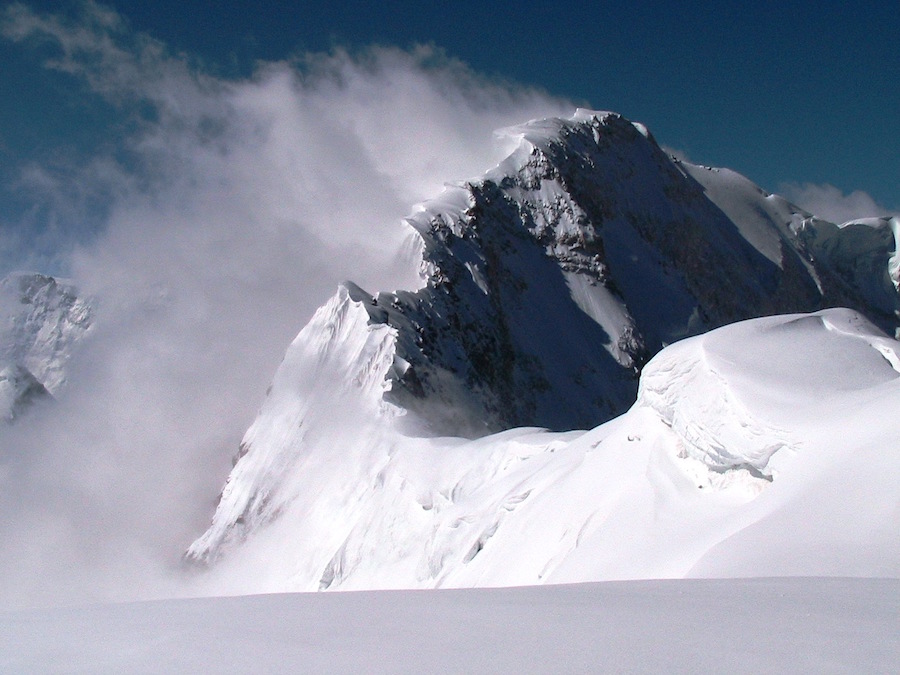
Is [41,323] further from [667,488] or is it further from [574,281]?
[667,488]

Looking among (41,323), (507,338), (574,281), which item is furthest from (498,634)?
(41,323)

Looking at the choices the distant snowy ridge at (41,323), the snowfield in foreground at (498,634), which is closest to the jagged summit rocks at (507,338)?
the snowfield in foreground at (498,634)

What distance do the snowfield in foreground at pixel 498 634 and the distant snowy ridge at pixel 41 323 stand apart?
382ft

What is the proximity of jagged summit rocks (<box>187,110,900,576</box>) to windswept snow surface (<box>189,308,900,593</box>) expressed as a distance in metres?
0.13

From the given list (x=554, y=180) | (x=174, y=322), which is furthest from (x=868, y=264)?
(x=174, y=322)

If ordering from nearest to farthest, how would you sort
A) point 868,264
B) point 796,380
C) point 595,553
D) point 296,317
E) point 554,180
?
point 796,380, point 595,553, point 554,180, point 296,317, point 868,264

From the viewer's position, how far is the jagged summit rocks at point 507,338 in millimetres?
21984

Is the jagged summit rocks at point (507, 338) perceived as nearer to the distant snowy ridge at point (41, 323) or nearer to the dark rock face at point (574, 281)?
the dark rock face at point (574, 281)

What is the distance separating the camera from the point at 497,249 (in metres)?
45.5

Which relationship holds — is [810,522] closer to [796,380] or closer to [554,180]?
[796,380]

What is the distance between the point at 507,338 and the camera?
4112 cm

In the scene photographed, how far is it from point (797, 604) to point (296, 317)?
56683 millimetres

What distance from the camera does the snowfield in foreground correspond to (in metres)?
2.93

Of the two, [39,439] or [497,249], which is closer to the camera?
[497,249]
